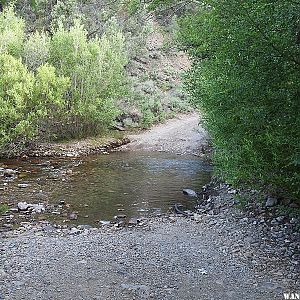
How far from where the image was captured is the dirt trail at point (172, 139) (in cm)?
2041

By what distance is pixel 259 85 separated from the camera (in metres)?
5.50

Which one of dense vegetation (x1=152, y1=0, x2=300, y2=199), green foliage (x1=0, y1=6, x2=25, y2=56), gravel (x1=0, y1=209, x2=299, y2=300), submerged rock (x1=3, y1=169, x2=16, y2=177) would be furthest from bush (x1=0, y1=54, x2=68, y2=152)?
dense vegetation (x1=152, y1=0, x2=300, y2=199)

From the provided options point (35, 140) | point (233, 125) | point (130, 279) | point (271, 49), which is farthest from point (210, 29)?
point (35, 140)

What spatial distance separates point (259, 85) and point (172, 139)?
674 inches

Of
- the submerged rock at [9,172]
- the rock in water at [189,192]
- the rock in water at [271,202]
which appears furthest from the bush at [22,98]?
the rock in water at [271,202]

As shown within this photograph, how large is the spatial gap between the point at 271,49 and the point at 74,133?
54.5ft

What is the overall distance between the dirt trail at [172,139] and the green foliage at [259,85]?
12.4m

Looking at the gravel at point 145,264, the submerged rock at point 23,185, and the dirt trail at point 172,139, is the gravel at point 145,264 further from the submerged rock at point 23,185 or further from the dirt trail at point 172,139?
the dirt trail at point 172,139

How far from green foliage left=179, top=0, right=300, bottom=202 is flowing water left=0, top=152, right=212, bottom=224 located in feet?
11.9

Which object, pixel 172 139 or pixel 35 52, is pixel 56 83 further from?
pixel 172 139

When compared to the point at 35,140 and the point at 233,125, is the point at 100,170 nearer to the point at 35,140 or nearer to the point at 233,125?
the point at 35,140

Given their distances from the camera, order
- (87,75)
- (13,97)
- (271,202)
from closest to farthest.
Answer: 1. (271,202)
2. (13,97)
3. (87,75)

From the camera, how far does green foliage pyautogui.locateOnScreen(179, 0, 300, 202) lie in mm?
4797

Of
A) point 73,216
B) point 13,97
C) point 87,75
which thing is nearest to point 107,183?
point 73,216
